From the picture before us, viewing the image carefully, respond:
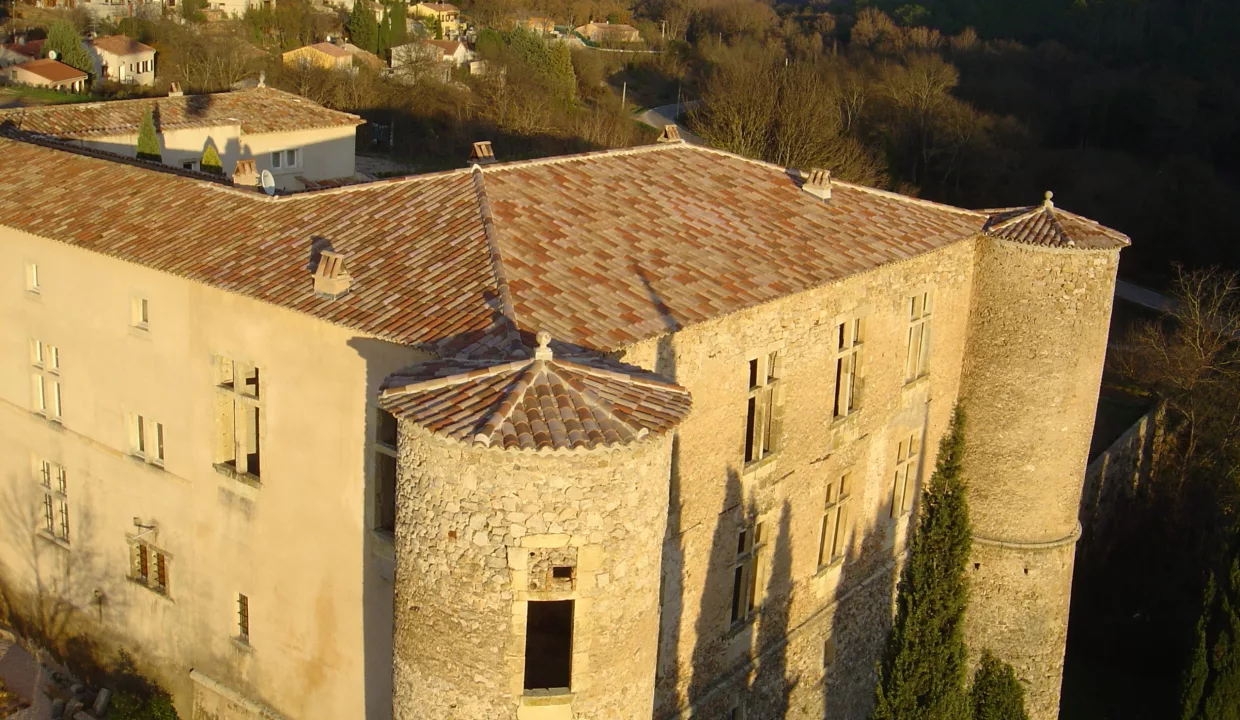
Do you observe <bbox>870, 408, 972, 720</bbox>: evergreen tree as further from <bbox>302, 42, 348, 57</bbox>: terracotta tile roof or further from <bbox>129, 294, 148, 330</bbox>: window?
<bbox>302, 42, 348, 57</bbox>: terracotta tile roof

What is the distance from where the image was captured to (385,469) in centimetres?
1369

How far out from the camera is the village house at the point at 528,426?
1071 centimetres

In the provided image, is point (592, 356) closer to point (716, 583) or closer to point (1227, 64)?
point (716, 583)

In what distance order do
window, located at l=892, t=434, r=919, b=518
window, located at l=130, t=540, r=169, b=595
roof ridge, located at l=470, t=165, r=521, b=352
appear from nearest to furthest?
roof ridge, located at l=470, t=165, r=521, b=352 → window, located at l=130, t=540, r=169, b=595 → window, located at l=892, t=434, r=919, b=518

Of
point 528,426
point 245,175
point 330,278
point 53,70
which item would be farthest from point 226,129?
point 53,70

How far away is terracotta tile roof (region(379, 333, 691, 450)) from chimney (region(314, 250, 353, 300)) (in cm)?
264

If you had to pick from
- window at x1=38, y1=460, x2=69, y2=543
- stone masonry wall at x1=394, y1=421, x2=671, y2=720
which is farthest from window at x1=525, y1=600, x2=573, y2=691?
window at x1=38, y1=460, x2=69, y2=543

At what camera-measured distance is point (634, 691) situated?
1147 centimetres

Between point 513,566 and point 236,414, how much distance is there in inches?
241

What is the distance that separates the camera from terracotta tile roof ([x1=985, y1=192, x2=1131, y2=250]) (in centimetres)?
1911

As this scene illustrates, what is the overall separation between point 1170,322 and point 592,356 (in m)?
35.3

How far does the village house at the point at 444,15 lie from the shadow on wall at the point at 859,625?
61.0m

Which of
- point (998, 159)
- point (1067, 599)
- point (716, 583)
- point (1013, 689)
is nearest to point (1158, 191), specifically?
point (998, 159)

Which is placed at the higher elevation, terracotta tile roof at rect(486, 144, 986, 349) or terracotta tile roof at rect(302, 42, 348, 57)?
terracotta tile roof at rect(486, 144, 986, 349)
